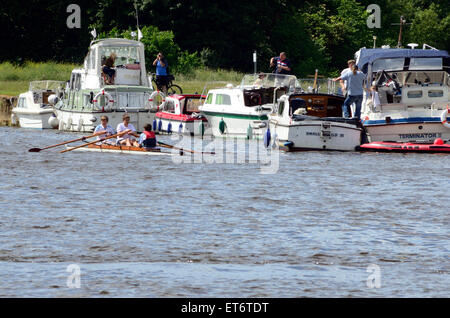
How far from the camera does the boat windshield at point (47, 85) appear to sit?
46.8m

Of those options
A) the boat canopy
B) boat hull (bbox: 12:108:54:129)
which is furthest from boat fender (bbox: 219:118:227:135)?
boat hull (bbox: 12:108:54:129)

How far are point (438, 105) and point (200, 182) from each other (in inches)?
397

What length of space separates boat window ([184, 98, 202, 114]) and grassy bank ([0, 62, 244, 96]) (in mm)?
11223

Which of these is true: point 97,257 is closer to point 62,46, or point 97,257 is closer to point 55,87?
point 55,87

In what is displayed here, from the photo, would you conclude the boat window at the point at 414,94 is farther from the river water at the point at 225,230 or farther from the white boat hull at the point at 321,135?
the river water at the point at 225,230

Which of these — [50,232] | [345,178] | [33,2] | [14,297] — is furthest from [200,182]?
[33,2]

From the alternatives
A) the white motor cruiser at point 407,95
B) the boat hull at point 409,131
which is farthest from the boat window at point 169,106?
the boat hull at point 409,131

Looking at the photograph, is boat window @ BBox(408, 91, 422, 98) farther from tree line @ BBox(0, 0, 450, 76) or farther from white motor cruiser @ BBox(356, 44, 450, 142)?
tree line @ BBox(0, 0, 450, 76)

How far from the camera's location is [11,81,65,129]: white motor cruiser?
143 ft

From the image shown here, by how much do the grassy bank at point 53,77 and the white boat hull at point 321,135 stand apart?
881 inches

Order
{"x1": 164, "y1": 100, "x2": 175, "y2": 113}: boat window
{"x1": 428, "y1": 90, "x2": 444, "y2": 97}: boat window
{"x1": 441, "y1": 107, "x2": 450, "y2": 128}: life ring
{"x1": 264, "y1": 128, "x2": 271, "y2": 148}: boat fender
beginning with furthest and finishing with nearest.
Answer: {"x1": 164, "y1": 100, "x2": 175, "y2": 113}: boat window, {"x1": 264, "y1": 128, "x2": 271, "y2": 148}: boat fender, {"x1": 428, "y1": 90, "x2": 444, "y2": 97}: boat window, {"x1": 441, "y1": 107, "x2": 450, "y2": 128}: life ring

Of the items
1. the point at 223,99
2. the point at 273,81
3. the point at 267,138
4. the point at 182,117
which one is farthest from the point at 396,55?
the point at 182,117

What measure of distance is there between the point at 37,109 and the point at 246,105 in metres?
11.0
